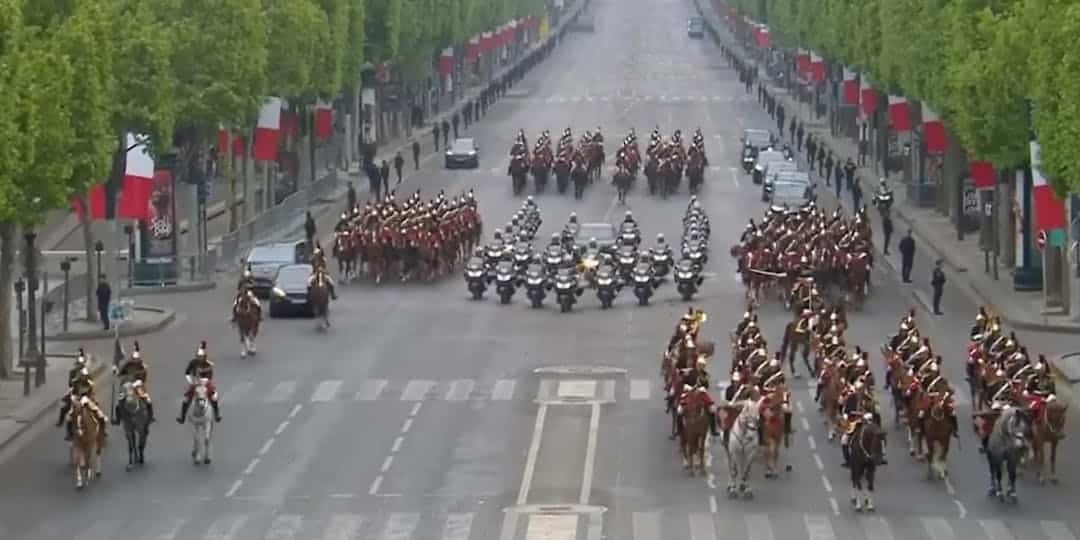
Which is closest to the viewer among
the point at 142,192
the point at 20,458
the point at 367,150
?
the point at 20,458

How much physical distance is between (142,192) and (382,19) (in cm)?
6344

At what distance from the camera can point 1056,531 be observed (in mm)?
43844

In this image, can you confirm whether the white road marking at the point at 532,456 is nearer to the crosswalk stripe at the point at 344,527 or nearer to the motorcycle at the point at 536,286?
the crosswalk stripe at the point at 344,527

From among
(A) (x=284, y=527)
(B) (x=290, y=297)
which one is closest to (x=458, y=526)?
(A) (x=284, y=527)

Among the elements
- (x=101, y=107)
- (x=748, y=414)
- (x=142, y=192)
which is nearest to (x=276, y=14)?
(x=142, y=192)

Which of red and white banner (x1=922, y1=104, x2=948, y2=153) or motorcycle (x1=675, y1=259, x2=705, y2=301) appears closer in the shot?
motorcycle (x1=675, y1=259, x2=705, y2=301)

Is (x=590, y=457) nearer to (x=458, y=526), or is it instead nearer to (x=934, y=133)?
(x=458, y=526)

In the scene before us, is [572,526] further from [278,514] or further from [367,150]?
[367,150]

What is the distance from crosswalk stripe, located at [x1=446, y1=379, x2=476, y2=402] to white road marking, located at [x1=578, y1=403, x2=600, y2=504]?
8.85 feet

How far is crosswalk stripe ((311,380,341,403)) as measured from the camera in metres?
59.0

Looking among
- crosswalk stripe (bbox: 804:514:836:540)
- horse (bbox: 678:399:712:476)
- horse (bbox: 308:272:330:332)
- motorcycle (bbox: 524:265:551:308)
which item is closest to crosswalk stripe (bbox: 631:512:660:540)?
crosswalk stripe (bbox: 804:514:836:540)

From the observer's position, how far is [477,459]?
167 feet

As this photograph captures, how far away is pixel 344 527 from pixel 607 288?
107 feet

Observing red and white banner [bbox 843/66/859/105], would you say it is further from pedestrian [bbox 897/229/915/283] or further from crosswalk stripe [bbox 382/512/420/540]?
crosswalk stripe [bbox 382/512/420/540]
